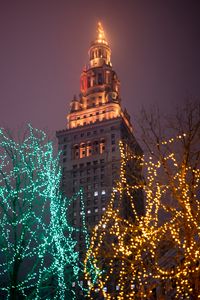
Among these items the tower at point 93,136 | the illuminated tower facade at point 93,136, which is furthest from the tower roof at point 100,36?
the illuminated tower facade at point 93,136

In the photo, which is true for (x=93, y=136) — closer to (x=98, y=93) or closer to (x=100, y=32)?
(x=98, y=93)

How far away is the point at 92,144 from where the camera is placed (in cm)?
6694

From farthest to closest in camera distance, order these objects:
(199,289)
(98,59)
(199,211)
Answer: (98,59) < (199,211) < (199,289)

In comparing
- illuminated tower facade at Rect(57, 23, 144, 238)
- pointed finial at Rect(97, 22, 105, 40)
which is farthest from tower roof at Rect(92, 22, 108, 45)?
illuminated tower facade at Rect(57, 23, 144, 238)

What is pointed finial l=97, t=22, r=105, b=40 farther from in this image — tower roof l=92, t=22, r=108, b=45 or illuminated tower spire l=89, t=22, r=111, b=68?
illuminated tower spire l=89, t=22, r=111, b=68

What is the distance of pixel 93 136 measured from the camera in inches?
2660

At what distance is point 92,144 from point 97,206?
41.3 ft

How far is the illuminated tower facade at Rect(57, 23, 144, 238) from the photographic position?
2415 inches

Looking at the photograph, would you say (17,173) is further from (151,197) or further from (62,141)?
(62,141)

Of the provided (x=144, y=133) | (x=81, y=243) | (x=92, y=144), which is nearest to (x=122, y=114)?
(x=92, y=144)

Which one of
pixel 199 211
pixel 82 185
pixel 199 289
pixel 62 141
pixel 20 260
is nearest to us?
pixel 199 289

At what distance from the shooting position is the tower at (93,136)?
201 feet

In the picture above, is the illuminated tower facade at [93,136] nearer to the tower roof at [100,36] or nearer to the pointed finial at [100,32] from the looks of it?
the tower roof at [100,36]

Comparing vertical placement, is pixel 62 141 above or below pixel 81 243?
above
